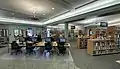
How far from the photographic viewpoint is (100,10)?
5.76 meters

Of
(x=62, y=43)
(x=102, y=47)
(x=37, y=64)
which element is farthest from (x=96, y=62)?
(x=37, y=64)

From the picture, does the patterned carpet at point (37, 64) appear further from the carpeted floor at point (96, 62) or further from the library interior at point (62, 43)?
the carpeted floor at point (96, 62)

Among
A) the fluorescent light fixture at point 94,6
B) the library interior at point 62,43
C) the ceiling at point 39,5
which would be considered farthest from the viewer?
the ceiling at point 39,5

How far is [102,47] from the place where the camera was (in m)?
7.66

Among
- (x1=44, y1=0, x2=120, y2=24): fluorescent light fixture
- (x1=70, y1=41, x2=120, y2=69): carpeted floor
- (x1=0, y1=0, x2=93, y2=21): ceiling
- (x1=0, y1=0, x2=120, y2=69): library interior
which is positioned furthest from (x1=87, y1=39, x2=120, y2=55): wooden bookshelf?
(x1=0, y1=0, x2=93, y2=21): ceiling

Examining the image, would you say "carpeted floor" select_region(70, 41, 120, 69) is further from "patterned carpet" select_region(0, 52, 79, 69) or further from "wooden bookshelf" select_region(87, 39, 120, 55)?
"wooden bookshelf" select_region(87, 39, 120, 55)

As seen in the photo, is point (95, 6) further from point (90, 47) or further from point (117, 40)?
point (117, 40)

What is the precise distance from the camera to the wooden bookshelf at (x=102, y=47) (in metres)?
7.45

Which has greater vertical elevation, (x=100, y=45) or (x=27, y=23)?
(x=27, y=23)

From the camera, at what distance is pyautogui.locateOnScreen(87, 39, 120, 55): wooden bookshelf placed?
745cm

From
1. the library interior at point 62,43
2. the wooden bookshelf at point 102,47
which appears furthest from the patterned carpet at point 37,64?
the wooden bookshelf at point 102,47

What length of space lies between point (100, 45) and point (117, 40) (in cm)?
153

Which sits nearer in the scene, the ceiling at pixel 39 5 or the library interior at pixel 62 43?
the library interior at pixel 62 43

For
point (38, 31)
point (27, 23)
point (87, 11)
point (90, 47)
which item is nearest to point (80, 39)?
point (90, 47)
